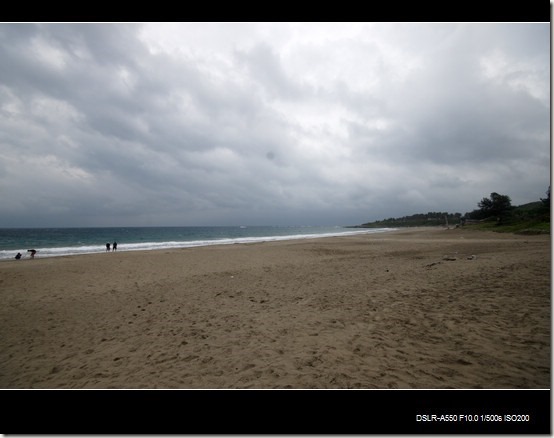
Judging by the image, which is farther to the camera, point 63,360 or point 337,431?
point 63,360

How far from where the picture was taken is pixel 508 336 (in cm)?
414

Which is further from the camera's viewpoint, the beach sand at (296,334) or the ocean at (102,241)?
the ocean at (102,241)

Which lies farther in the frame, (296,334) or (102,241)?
(102,241)

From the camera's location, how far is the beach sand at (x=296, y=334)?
3.43 m

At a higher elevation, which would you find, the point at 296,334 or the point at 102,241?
the point at 102,241

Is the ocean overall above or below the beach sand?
above

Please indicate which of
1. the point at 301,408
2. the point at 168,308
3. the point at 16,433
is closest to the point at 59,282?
the point at 168,308

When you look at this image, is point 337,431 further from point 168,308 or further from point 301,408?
point 168,308

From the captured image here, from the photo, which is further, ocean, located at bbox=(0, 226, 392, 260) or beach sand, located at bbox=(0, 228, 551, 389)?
ocean, located at bbox=(0, 226, 392, 260)

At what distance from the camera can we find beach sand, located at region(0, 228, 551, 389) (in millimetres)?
3434

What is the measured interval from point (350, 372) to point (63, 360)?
18.1 ft

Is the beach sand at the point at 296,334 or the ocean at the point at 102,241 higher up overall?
the ocean at the point at 102,241

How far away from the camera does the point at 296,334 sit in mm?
5039
